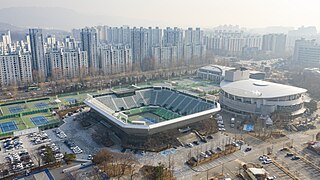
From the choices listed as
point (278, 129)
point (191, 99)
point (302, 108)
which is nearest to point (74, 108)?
point (191, 99)

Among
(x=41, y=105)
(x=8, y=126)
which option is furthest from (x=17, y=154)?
(x=41, y=105)

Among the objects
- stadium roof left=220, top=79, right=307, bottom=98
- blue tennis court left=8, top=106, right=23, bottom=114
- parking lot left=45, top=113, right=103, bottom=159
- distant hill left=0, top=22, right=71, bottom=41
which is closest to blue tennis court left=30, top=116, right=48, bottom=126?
parking lot left=45, top=113, right=103, bottom=159

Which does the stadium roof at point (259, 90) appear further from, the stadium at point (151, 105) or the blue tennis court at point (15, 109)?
the blue tennis court at point (15, 109)

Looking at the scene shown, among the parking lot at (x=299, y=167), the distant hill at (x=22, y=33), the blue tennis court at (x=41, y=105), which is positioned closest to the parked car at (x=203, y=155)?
the parking lot at (x=299, y=167)

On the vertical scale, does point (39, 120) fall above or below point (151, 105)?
below

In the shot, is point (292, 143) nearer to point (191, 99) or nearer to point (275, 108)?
point (275, 108)

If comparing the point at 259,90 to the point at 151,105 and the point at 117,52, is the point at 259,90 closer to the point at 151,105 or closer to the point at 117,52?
the point at 151,105

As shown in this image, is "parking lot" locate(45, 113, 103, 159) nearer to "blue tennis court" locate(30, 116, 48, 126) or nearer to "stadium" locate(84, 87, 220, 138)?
"blue tennis court" locate(30, 116, 48, 126)
